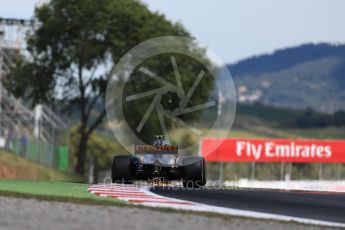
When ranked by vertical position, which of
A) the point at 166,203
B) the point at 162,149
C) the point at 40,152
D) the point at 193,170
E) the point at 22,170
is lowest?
the point at 166,203

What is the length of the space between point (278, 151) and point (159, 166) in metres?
36.6

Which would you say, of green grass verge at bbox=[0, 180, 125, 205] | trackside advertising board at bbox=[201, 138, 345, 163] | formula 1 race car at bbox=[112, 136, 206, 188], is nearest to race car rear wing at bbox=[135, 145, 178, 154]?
formula 1 race car at bbox=[112, 136, 206, 188]

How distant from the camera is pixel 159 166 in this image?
78.7 ft

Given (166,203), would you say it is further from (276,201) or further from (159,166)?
(159,166)

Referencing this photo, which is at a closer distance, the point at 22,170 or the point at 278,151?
the point at 22,170

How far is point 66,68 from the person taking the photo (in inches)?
2354

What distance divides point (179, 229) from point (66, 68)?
47.3 metres

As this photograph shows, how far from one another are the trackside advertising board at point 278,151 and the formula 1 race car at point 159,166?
32.4 m

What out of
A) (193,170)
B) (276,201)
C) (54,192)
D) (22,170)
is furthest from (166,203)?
(22,170)

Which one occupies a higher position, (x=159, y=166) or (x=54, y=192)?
(x=159, y=166)

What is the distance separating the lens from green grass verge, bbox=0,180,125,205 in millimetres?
16922

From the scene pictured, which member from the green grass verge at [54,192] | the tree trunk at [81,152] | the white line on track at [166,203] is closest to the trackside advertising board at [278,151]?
the tree trunk at [81,152]

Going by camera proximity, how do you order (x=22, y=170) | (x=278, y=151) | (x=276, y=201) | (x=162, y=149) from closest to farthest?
(x=276, y=201), (x=162, y=149), (x=22, y=170), (x=278, y=151)

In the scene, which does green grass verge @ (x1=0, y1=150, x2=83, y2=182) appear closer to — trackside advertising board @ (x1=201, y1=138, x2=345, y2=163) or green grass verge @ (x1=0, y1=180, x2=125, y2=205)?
trackside advertising board @ (x1=201, y1=138, x2=345, y2=163)
